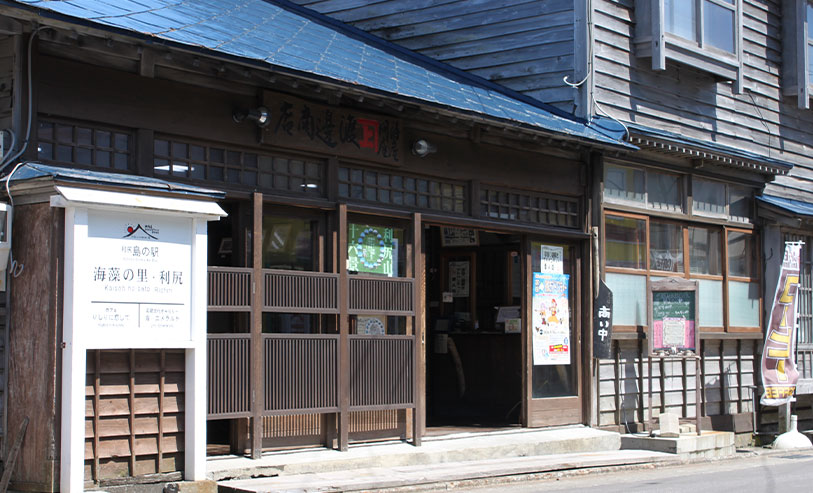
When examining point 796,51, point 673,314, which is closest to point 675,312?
point 673,314

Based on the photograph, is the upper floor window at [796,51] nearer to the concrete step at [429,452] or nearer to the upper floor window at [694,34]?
the upper floor window at [694,34]

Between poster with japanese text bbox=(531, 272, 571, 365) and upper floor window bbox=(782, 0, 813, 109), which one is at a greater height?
upper floor window bbox=(782, 0, 813, 109)

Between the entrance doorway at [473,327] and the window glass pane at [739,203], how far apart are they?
4.41 metres

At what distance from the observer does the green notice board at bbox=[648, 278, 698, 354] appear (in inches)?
563

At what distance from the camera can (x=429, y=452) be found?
36.7 ft

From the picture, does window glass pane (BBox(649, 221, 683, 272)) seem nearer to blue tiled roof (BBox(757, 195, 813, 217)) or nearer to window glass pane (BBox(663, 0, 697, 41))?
blue tiled roof (BBox(757, 195, 813, 217))

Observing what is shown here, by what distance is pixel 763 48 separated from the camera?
17812mm

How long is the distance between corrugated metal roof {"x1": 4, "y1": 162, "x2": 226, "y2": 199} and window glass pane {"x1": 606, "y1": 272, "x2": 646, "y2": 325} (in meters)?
7.73

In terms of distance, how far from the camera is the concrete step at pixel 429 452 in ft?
31.2

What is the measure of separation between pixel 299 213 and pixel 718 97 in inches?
367

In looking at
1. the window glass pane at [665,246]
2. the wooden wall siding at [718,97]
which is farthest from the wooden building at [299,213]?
the window glass pane at [665,246]

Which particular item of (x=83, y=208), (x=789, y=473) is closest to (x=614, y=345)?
(x=789, y=473)

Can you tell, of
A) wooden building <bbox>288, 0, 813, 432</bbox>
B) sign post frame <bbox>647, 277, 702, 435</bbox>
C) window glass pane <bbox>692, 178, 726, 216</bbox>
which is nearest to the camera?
sign post frame <bbox>647, 277, 702, 435</bbox>

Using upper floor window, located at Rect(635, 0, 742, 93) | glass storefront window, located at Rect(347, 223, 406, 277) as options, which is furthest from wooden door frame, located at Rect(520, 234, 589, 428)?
upper floor window, located at Rect(635, 0, 742, 93)
